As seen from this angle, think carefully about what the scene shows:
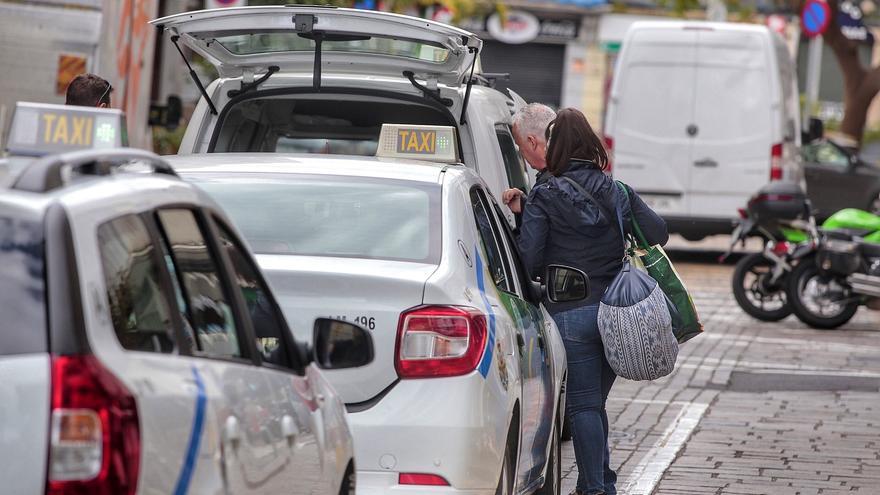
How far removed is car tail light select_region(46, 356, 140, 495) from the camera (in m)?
3.02

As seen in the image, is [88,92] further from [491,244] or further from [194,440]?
[194,440]

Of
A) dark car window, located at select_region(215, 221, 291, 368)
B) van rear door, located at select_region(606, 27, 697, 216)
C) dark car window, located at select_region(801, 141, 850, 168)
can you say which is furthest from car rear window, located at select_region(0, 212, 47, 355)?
dark car window, located at select_region(801, 141, 850, 168)

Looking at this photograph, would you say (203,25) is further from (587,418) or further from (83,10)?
(83,10)

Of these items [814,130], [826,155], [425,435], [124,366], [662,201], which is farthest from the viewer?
[826,155]

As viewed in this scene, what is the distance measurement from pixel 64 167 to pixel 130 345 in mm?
384

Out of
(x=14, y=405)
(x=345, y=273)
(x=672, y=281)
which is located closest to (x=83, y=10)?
(x=672, y=281)

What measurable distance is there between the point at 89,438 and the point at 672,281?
183 inches

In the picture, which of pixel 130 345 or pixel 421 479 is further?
pixel 421 479

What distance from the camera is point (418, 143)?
23.1ft

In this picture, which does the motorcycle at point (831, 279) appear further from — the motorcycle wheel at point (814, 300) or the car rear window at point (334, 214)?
the car rear window at point (334, 214)

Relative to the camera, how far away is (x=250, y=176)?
6027 millimetres

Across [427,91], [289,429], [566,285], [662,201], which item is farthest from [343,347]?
[662,201]

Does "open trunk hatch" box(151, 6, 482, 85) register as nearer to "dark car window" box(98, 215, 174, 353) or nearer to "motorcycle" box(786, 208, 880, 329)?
"dark car window" box(98, 215, 174, 353)

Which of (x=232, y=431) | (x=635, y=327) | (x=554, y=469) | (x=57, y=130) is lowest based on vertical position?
(x=554, y=469)
